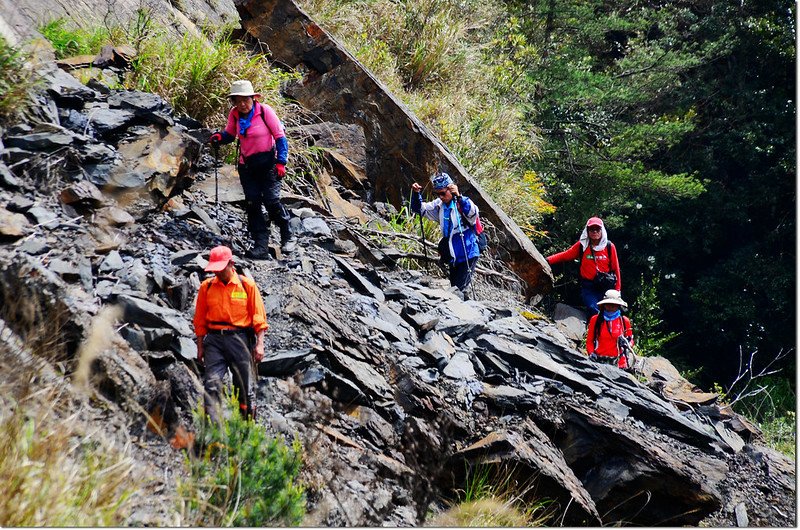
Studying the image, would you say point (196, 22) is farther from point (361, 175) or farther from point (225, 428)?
point (225, 428)

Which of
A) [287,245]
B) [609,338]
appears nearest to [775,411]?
[609,338]

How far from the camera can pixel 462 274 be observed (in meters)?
9.43

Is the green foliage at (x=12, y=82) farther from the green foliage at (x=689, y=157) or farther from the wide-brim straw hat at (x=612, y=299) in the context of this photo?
the green foliage at (x=689, y=157)

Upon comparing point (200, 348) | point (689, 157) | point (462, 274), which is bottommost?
point (200, 348)

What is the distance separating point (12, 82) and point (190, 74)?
270 cm

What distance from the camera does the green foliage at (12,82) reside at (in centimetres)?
721

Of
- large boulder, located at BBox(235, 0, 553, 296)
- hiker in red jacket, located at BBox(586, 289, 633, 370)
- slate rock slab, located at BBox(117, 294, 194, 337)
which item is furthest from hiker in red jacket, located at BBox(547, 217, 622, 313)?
slate rock slab, located at BBox(117, 294, 194, 337)

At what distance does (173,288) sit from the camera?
6594 millimetres

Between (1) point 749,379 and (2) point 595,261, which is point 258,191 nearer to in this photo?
(2) point 595,261

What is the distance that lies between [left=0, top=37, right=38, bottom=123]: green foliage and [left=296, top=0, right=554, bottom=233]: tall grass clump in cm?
774

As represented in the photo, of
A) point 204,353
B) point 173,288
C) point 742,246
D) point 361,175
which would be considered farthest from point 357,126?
point 742,246

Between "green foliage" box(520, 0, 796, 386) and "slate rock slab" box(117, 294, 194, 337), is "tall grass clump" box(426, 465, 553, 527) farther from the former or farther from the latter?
"green foliage" box(520, 0, 796, 386)

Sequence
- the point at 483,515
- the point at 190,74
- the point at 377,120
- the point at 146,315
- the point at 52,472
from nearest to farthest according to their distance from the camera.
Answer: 1. the point at 52,472
2. the point at 483,515
3. the point at 146,315
4. the point at 190,74
5. the point at 377,120

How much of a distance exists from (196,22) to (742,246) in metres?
14.2
